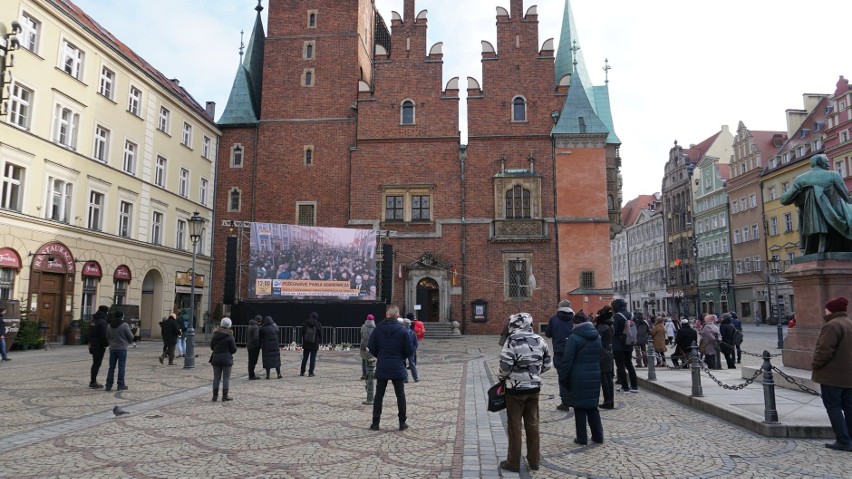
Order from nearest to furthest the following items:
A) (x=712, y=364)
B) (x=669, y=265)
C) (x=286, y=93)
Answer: (x=712, y=364) → (x=286, y=93) → (x=669, y=265)

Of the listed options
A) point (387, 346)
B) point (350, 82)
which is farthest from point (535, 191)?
point (387, 346)

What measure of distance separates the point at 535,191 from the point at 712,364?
19.7 m

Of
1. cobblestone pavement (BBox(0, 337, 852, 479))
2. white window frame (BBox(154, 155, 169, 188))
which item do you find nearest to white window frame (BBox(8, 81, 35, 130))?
white window frame (BBox(154, 155, 169, 188))

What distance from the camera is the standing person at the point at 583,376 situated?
6832 mm

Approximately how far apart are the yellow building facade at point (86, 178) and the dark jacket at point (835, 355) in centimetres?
2217

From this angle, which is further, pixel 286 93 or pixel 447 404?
pixel 286 93

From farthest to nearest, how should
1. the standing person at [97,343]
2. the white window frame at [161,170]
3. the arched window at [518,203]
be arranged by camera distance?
the arched window at [518,203] → the white window frame at [161,170] → the standing person at [97,343]

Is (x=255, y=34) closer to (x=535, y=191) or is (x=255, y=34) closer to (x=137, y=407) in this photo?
(x=535, y=191)

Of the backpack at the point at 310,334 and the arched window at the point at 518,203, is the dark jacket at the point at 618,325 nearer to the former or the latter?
the backpack at the point at 310,334

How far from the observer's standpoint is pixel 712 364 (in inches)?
602

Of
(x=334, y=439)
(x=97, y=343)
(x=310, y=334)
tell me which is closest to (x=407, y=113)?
(x=310, y=334)

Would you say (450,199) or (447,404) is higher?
(450,199)

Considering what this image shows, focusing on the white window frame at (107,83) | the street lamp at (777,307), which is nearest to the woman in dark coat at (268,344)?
the street lamp at (777,307)

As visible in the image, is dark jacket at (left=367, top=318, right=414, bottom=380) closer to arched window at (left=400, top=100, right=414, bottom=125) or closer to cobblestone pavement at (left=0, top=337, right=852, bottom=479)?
cobblestone pavement at (left=0, top=337, right=852, bottom=479)
